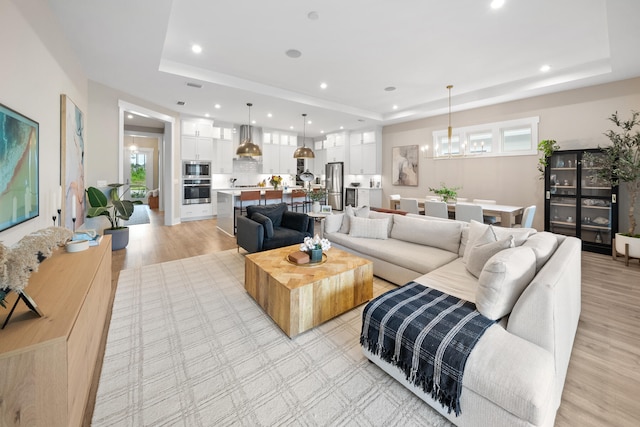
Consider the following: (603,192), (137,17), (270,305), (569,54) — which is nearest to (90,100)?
(137,17)

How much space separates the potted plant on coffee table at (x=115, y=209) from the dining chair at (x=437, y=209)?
203 inches

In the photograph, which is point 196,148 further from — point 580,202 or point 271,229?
point 580,202

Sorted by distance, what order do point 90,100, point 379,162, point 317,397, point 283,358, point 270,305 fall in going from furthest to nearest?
point 379,162 → point 90,100 → point 270,305 → point 283,358 → point 317,397

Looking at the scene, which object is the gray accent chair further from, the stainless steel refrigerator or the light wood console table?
the stainless steel refrigerator

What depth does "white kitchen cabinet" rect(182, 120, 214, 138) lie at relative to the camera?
7282 millimetres

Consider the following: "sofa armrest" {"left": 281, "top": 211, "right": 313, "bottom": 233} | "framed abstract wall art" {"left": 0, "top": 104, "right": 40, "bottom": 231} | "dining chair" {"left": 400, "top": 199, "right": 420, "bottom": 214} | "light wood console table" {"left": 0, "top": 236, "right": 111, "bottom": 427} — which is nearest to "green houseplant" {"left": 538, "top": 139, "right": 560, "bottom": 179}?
"dining chair" {"left": 400, "top": 199, "right": 420, "bottom": 214}

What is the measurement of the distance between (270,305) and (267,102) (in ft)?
15.8

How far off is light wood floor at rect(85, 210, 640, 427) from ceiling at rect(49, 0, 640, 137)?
295 centimetres

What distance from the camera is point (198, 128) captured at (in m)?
7.50

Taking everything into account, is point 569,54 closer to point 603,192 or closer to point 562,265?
point 603,192

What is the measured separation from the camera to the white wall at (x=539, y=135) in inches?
179

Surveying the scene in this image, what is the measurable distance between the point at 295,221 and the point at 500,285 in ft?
10.5

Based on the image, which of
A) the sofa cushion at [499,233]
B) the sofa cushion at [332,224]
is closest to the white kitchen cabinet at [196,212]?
the sofa cushion at [332,224]

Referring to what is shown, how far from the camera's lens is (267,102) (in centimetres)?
589
